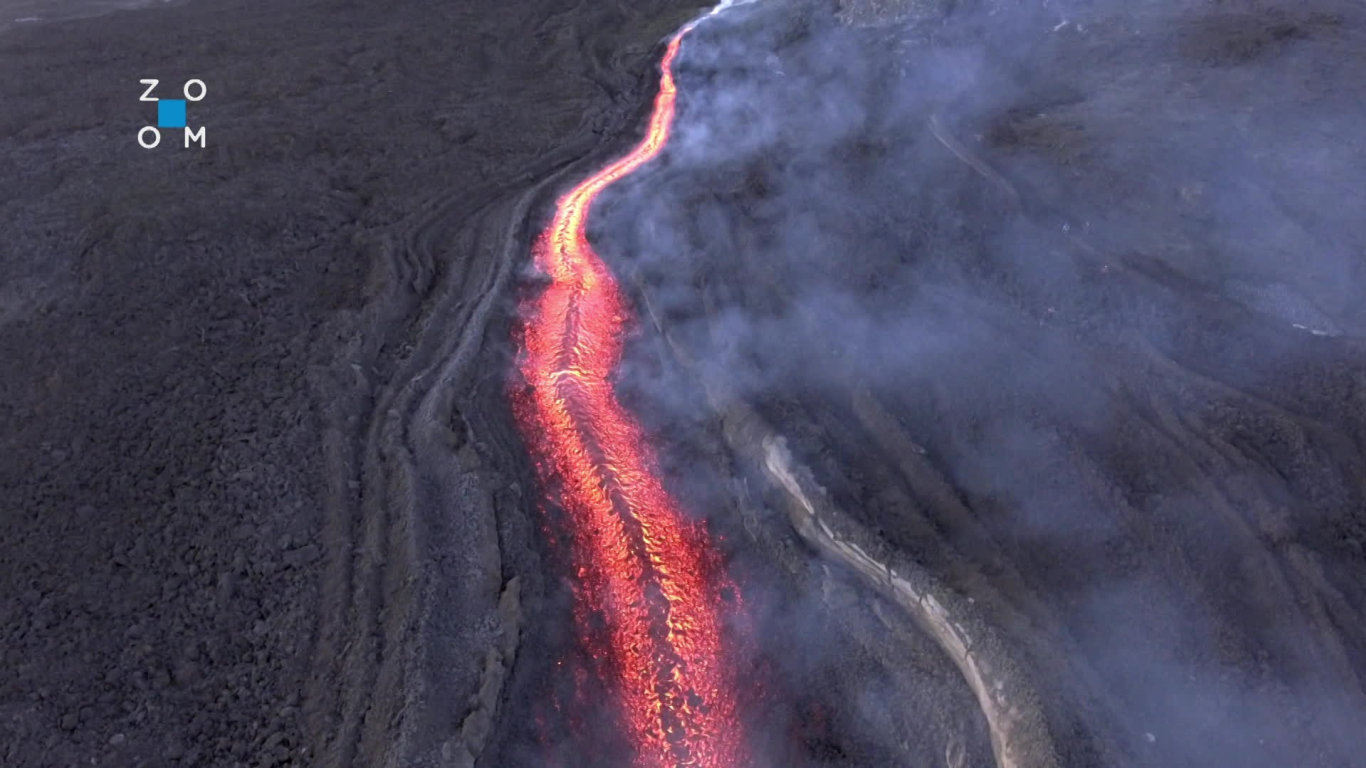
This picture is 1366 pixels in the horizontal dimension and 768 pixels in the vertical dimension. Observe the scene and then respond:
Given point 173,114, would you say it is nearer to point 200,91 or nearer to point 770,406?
point 200,91

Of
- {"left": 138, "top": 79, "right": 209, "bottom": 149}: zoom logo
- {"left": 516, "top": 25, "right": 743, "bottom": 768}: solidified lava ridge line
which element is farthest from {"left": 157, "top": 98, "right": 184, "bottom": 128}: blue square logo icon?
{"left": 516, "top": 25, "right": 743, "bottom": 768}: solidified lava ridge line

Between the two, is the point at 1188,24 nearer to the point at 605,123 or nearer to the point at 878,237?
the point at 878,237

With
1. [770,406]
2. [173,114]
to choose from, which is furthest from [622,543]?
[173,114]

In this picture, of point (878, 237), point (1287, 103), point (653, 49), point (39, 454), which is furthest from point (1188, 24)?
point (39, 454)

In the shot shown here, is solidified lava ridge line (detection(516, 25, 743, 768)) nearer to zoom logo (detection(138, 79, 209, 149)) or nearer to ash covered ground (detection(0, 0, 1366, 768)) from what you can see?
ash covered ground (detection(0, 0, 1366, 768))

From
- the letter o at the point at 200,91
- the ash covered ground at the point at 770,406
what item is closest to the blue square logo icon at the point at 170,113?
the letter o at the point at 200,91

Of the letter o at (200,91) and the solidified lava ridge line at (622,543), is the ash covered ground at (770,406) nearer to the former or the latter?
the letter o at (200,91)
